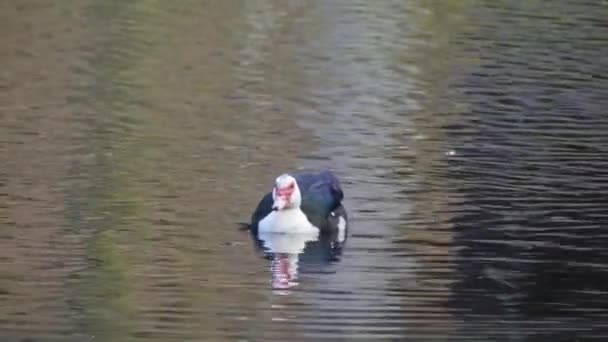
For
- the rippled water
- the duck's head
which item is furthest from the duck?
the rippled water

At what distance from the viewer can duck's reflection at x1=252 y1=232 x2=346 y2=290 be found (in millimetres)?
15523

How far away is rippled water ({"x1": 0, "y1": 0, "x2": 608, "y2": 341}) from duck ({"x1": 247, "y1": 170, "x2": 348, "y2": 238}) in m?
0.28

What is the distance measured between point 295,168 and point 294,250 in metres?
3.83

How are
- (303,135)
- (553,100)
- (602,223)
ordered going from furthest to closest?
(553,100)
(303,135)
(602,223)

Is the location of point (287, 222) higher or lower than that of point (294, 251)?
higher

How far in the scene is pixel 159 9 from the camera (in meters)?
38.8

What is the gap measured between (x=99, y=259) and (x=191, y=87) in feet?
39.4

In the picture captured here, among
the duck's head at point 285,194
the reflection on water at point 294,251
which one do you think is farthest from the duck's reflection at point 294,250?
the duck's head at point 285,194

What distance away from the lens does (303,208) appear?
57.2ft

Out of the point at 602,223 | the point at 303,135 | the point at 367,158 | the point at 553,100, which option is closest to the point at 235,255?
the point at 602,223

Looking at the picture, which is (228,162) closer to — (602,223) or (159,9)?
(602,223)

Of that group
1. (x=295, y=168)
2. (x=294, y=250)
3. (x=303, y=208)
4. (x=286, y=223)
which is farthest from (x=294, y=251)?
(x=295, y=168)

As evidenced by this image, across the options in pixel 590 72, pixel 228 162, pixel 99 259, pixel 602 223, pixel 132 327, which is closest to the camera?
pixel 132 327

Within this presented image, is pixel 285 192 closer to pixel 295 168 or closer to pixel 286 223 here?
pixel 286 223
